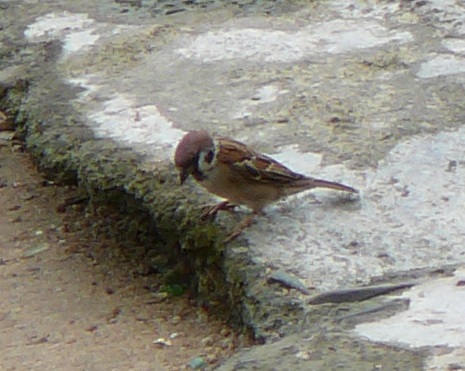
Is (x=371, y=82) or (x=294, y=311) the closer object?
(x=294, y=311)

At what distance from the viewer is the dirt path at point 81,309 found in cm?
382

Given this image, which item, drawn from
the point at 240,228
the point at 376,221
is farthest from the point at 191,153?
the point at 376,221

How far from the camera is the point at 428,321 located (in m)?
3.23

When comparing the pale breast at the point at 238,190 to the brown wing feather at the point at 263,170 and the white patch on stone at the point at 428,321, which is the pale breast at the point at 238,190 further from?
the white patch on stone at the point at 428,321

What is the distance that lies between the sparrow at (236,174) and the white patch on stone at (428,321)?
25.8 inches

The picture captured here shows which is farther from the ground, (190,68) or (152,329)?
(190,68)

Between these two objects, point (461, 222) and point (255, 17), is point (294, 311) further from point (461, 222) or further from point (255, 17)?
point (255, 17)

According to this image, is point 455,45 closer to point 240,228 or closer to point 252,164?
point 252,164

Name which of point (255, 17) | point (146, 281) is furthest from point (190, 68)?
point (146, 281)

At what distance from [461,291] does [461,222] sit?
51 centimetres

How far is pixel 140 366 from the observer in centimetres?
375

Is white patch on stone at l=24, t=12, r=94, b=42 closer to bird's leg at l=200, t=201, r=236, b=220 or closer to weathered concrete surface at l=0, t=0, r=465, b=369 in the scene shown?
weathered concrete surface at l=0, t=0, r=465, b=369

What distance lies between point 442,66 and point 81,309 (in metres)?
1.79

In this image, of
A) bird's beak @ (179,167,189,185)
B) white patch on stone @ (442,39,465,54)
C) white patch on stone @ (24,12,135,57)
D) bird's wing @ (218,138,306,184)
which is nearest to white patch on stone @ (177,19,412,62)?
white patch on stone @ (442,39,465,54)
